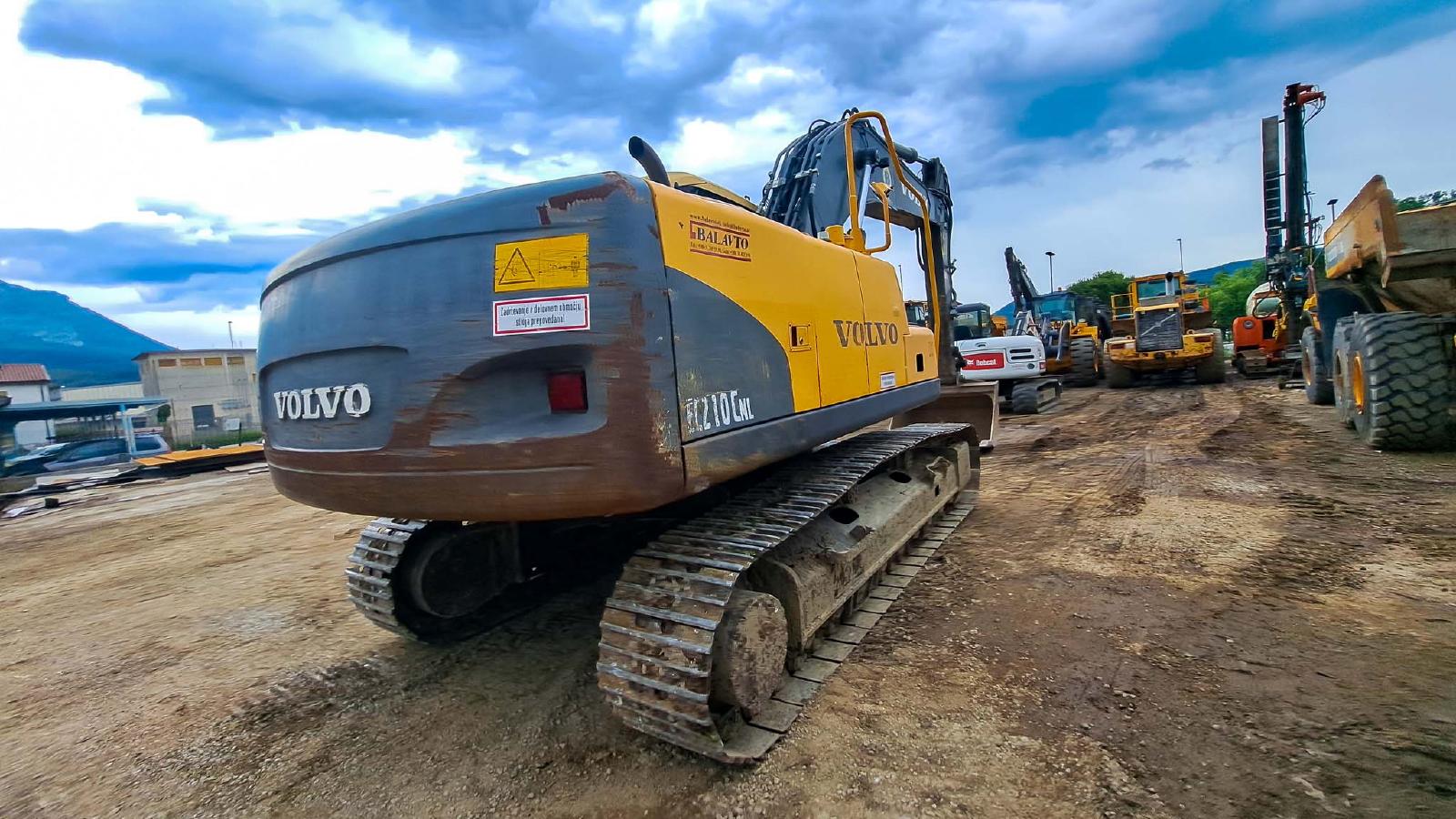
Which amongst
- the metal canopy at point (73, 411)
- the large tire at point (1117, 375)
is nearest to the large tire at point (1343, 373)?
the large tire at point (1117, 375)

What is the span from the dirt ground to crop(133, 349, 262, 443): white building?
34745 millimetres

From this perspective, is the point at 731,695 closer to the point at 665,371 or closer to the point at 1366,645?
the point at 665,371

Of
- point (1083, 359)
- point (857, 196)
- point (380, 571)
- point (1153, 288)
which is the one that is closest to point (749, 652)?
point (380, 571)

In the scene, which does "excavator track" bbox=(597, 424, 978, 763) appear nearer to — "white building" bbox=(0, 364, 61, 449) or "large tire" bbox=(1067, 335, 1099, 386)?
"large tire" bbox=(1067, 335, 1099, 386)

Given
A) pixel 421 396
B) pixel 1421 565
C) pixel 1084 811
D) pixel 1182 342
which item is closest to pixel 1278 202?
pixel 1182 342

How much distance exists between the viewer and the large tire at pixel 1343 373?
7.36 m

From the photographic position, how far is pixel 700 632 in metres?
2.22

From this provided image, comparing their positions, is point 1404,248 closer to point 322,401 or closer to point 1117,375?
point 322,401

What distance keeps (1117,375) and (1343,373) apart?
9.37 m

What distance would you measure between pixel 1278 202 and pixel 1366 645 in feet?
42.0

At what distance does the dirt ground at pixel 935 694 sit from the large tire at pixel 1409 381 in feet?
3.49

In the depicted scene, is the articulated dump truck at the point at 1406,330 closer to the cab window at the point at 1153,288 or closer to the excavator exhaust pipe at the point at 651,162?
the excavator exhaust pipe at the point at 651,162

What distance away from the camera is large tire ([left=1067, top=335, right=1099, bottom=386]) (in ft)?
56.3

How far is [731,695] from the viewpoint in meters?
2.35
